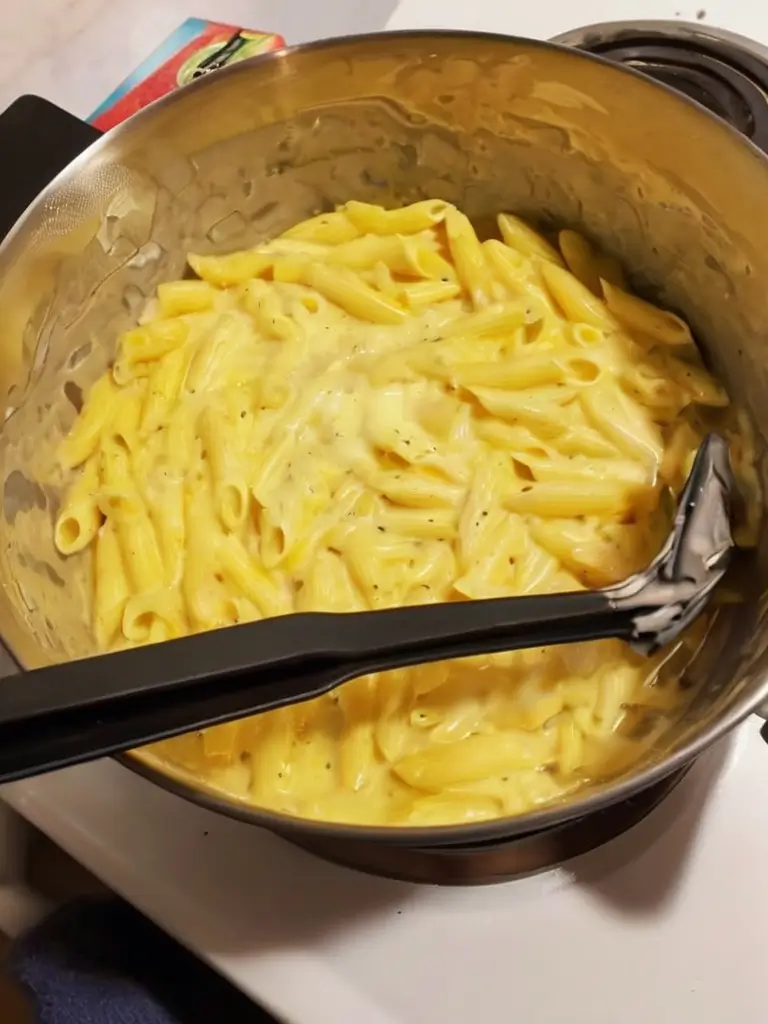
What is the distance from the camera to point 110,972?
73 centimetres

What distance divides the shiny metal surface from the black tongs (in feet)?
0.22

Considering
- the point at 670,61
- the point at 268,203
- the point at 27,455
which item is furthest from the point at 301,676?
the point at 670,61

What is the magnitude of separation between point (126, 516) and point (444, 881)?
37 centimetres

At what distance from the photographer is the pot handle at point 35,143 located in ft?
2.92

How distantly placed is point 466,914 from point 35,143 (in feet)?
2.43

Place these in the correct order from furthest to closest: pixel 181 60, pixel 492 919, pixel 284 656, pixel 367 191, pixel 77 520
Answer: pixel 181 60 < pixel 367 191 < pixel 77 520 < pixel 492 919 < pixel 284 656

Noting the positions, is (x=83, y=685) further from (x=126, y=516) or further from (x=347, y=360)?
(x=347, y=360)

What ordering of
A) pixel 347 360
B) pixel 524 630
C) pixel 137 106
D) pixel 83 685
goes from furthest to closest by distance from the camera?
pixel 137 106 → pixel 347 360 → pixel 524 630 → pixel 83 685

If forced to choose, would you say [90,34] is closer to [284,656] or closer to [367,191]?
[367,191]

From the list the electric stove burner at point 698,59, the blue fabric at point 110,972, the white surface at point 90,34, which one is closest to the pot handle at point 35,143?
the white surface at point 90,34

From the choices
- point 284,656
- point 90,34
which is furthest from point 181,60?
point 284,656

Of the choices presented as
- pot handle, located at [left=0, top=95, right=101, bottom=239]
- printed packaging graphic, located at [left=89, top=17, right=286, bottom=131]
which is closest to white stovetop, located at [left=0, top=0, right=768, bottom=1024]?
pot handle, located at [left=0, top=95, right=101, bottom=239]

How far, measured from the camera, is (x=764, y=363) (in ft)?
2.56

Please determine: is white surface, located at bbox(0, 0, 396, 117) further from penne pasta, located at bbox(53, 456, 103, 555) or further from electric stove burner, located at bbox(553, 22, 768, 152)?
penne pasta, located at bbox(53, 456, 103, 555)
